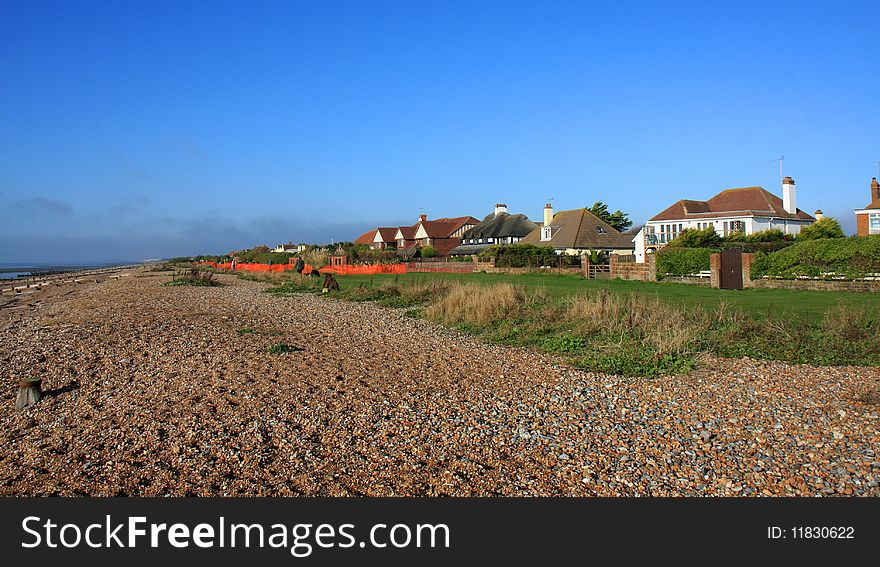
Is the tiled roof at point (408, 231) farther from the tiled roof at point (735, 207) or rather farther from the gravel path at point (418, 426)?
the gravel path at point (418, 426)

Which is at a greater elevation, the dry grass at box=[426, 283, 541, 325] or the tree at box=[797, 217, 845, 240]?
the tree at box=[797, 217, 845, 240]

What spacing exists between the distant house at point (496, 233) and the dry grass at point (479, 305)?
174 ft

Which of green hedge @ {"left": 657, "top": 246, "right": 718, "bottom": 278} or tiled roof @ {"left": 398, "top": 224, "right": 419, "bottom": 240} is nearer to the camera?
green hedge @ {"left": 657, "top": 246, "right": 718, "bottom": 278}

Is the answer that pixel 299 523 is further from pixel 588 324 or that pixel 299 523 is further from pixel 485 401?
pixel 588 324

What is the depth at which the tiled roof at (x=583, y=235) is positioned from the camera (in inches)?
2200

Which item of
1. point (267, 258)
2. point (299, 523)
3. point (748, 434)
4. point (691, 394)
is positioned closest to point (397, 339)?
point (691, 394)

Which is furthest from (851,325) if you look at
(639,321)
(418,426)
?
(418,426)

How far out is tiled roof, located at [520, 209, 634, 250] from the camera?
2200 inches

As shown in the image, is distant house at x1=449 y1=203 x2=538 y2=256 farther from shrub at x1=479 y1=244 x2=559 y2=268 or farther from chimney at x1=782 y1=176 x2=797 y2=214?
chimney at x1=782 y1=176 x2=797 y2=214

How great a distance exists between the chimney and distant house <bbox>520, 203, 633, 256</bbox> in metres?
13.0

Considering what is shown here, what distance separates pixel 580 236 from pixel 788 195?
17387 mm

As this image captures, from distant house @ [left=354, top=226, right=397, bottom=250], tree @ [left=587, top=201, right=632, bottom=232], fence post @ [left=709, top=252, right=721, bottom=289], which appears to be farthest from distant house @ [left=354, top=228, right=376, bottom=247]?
fence post @ [left=709, top=252, right=721, bottom=289]

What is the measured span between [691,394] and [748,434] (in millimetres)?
1557

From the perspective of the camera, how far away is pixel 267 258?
60562 millimetres
